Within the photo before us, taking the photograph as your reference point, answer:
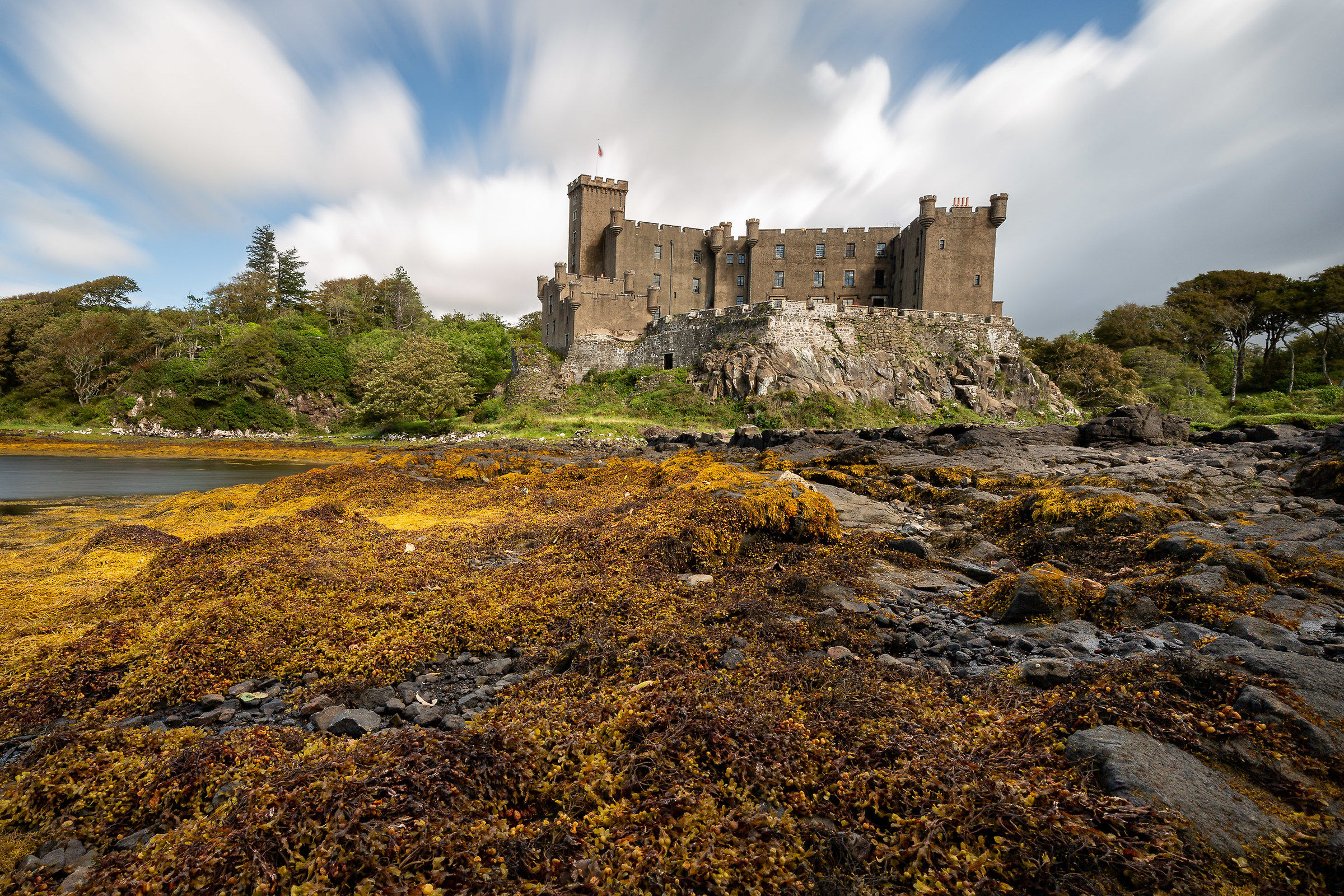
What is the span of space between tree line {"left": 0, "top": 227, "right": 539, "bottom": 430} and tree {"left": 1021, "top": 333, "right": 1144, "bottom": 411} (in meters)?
41.8

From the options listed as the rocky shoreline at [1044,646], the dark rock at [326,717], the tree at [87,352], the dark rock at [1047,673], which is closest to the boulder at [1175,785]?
the rocky shoreline at [1044,646]

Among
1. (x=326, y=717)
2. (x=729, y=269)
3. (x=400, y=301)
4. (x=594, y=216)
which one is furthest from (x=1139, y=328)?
(x=400, y=301)

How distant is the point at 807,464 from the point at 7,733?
13.8 metres

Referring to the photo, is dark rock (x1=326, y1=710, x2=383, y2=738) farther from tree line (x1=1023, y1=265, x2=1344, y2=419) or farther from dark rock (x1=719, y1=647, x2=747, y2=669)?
tree line (x1=1023, y1=265, x2=1344, y2=419)

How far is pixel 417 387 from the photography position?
38969 mm

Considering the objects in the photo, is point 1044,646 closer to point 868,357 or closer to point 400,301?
point 868,357

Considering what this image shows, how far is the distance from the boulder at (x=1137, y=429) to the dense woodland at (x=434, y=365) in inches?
546

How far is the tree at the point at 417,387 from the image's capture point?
38656 mm

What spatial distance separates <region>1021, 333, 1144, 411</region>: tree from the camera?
35281 mm

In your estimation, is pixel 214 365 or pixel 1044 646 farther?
pixel 214 365

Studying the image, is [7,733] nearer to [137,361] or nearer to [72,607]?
[72,607]

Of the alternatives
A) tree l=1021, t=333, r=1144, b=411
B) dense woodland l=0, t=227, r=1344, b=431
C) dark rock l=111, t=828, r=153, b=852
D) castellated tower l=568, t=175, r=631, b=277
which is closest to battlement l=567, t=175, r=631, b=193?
castellated tower l=568, t=175, r=631, b=277

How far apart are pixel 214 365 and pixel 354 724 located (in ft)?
172

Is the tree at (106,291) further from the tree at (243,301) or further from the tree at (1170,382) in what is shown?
the tree at (1170,382)
